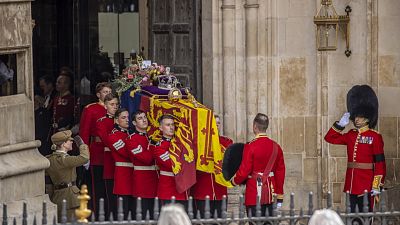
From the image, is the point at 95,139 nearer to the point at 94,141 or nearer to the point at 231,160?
the point at 94,141

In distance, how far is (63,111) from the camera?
20672 millimetres

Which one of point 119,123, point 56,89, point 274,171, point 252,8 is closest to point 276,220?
point 274,171

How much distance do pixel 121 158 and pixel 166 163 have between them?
82 cm

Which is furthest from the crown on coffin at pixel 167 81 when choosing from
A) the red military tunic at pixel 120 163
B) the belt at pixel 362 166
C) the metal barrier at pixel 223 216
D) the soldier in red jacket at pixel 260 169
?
the metal barrier at pixel 223 216

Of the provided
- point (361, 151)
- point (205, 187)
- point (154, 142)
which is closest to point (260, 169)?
point (205, 187)

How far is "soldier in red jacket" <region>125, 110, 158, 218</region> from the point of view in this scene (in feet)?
58.1

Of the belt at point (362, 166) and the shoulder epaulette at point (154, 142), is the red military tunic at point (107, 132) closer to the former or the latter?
the shoulder epaulette at point (154, 142)

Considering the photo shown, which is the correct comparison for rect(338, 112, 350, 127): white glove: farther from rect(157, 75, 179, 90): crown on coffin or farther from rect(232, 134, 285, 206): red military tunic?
rect(157, 75, 179, 90): crown on coffin

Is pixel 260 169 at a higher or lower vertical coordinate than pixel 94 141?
lower

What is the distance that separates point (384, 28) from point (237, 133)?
73.4 inches

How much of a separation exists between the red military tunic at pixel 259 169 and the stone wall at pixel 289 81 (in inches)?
84.0

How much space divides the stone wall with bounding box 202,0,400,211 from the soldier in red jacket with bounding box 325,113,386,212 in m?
1.22

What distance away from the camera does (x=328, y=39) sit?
19.1 metres

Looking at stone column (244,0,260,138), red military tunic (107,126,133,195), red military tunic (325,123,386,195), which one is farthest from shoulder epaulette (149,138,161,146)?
stone column (244,0,260,138)
